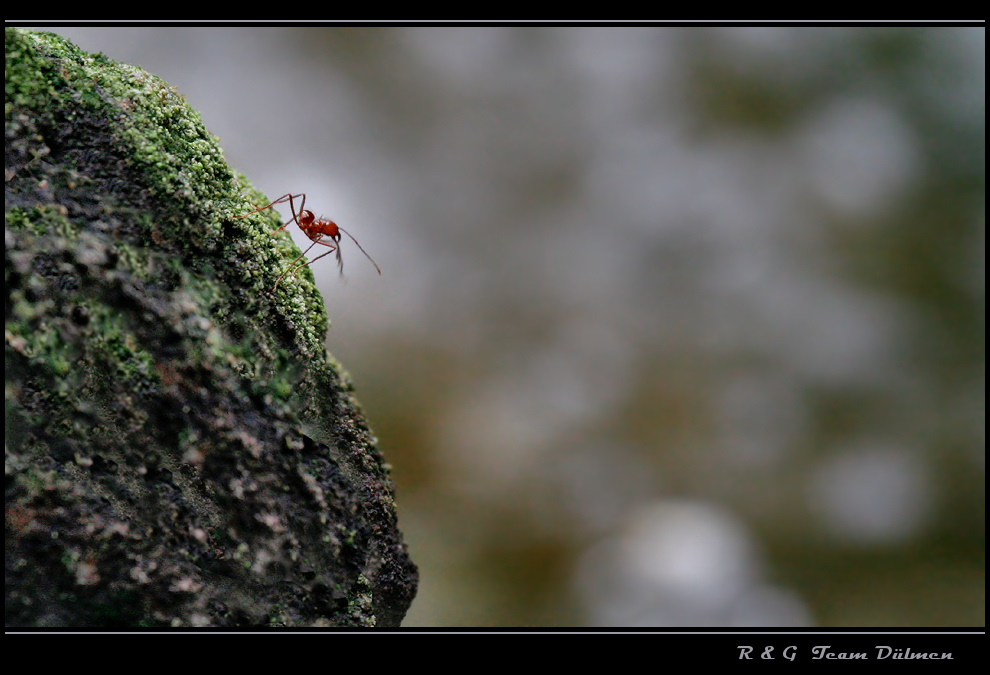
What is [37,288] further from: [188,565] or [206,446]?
[188,565]

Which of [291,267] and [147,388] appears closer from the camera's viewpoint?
[147,388]

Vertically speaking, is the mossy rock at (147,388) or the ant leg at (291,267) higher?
Answer: the ant leg at (291,267)

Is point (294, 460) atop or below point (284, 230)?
below

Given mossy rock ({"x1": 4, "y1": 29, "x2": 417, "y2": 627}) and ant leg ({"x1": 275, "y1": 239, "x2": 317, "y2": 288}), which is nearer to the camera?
mossy rock ({"x1": 4, "y1": 29, "x2": 417, "y2": 627})

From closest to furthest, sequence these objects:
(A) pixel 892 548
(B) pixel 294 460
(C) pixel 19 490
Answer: (C) pixel 19 490, (B) pixel 294 460, (A) pixel 892 548

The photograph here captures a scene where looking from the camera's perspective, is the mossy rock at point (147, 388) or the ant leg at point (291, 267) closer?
the mossy rock at point (147, 388)

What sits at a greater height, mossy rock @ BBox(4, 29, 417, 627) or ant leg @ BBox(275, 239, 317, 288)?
ant leg @ BBox(275, 239, 317, 288)

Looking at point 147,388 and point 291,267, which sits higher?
point 291,267
